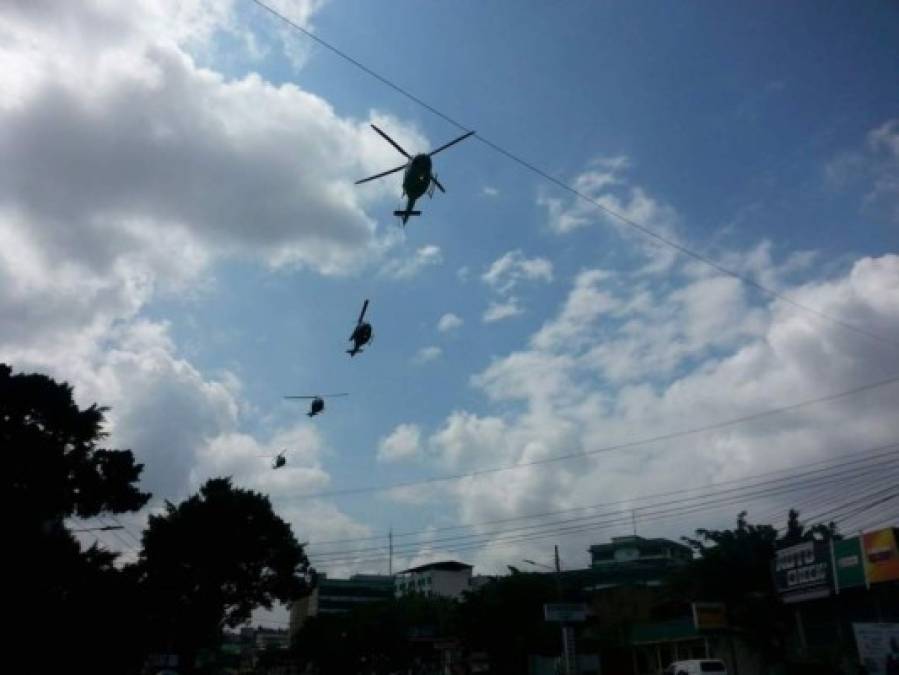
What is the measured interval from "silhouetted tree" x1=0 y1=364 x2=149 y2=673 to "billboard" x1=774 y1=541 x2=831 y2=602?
31.6 metres

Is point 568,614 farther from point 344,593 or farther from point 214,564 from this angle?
point 344,593

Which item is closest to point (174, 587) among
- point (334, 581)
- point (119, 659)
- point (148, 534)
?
point (148, 534)

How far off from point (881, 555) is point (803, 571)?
4766 mm

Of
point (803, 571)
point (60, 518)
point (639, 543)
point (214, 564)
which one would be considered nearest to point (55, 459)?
point (60, 518)

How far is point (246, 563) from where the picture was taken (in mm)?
57594

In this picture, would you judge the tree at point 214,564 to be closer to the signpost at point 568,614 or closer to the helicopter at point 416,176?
the signpost at point 568,614

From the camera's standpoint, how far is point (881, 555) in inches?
1201

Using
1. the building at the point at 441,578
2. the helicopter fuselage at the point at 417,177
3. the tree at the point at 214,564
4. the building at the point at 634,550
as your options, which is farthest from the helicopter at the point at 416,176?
the building at the point at 441,578

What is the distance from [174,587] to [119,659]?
18.8 meters

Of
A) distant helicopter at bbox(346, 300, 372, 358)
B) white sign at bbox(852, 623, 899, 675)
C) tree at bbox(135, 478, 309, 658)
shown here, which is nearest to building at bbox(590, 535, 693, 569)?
tree at bbox(135, 478, 309, 658)

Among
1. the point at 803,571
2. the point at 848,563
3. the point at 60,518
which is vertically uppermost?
the point at 60,518

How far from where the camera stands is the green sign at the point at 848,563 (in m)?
31.7

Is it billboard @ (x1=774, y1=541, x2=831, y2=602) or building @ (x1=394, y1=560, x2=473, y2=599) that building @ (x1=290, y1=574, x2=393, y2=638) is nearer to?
building @ (x1=394, y1=560, x2=473, y2=599)

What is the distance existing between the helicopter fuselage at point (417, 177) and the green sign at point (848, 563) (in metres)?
27.6
